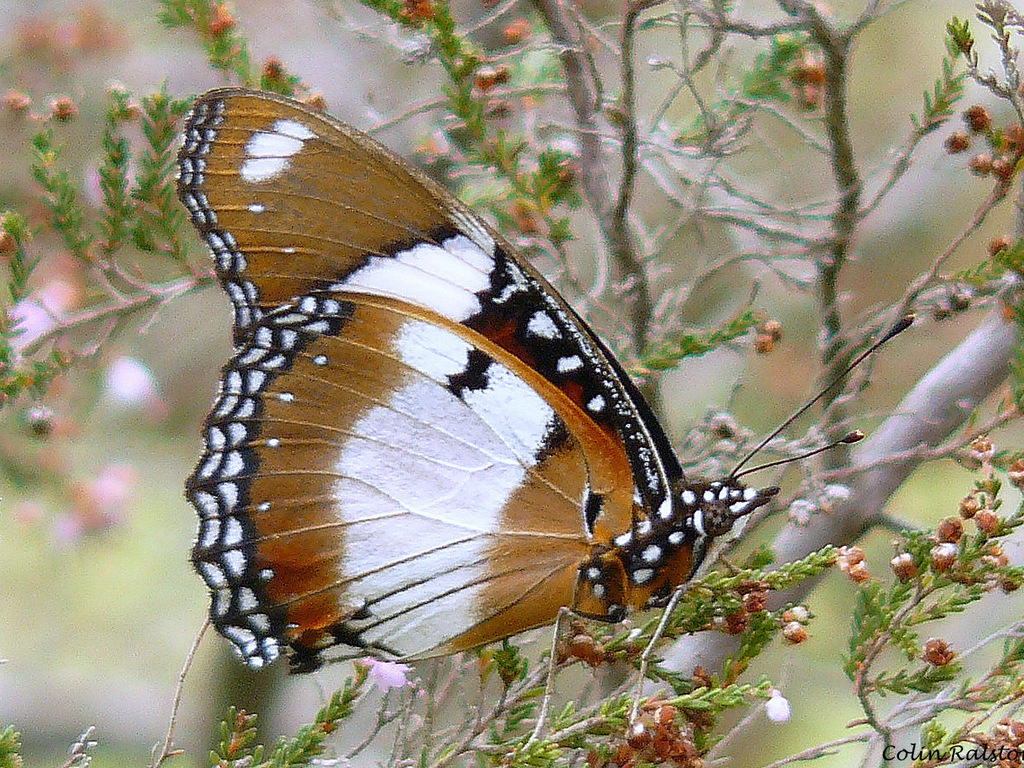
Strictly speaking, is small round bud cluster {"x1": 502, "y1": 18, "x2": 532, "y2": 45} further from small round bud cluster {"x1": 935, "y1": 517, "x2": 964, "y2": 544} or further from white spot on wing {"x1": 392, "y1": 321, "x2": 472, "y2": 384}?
small round bud cluster {"x1": 935, "y1": 517, "x2": 964, "y2": 544}

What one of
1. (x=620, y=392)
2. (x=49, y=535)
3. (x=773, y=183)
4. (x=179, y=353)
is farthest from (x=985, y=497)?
(x=179, y=353)

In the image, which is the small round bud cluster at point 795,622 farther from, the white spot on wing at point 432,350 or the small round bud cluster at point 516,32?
the small round bud cluster at point 516,32

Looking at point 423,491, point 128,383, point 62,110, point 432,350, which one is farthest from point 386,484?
point 128,383

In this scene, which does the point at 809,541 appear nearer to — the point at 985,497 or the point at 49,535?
the point at 985,497

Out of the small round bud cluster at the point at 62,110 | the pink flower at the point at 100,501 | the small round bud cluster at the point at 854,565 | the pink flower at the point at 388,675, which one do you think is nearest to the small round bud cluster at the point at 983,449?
the small round bud cluster at the point at 854,565

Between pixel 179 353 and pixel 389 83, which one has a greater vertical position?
pixel 389 83
